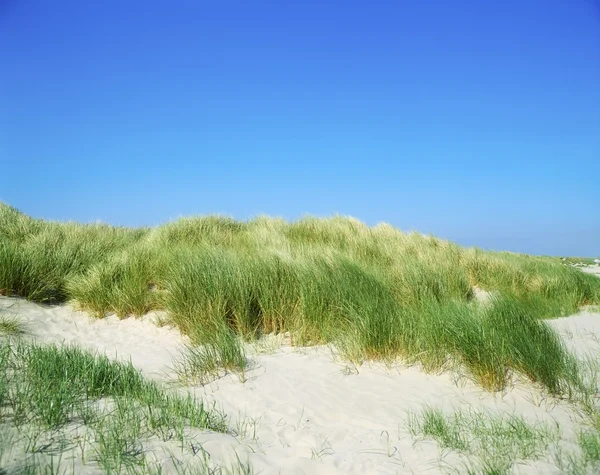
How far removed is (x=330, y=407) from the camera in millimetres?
3119

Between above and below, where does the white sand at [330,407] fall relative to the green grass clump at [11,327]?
below

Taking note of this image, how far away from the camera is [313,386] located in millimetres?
3449

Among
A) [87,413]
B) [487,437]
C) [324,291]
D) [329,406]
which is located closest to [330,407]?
[329,406]

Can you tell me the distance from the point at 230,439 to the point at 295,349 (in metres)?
1.97

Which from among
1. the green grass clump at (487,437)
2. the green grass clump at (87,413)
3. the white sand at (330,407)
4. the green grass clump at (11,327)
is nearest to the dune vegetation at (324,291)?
the white sand at (330,407)

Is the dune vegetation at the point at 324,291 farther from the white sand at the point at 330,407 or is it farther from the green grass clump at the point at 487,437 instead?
the green grass clump at the point at 487,437

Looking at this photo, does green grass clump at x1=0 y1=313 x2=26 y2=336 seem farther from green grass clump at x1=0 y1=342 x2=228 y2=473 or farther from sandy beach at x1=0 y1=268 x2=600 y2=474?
green grass clump at x1=0 y1=342 x2=228 y2=473

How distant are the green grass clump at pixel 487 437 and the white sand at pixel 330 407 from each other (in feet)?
0.27

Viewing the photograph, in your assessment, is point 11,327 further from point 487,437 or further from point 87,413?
point 487,437

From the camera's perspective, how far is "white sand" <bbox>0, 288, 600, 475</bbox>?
234cm

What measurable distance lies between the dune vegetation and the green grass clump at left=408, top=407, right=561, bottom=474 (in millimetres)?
737

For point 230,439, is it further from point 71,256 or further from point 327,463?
point 71,256

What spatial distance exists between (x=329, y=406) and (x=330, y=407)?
2 cm

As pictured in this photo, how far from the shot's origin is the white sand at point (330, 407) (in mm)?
2342
